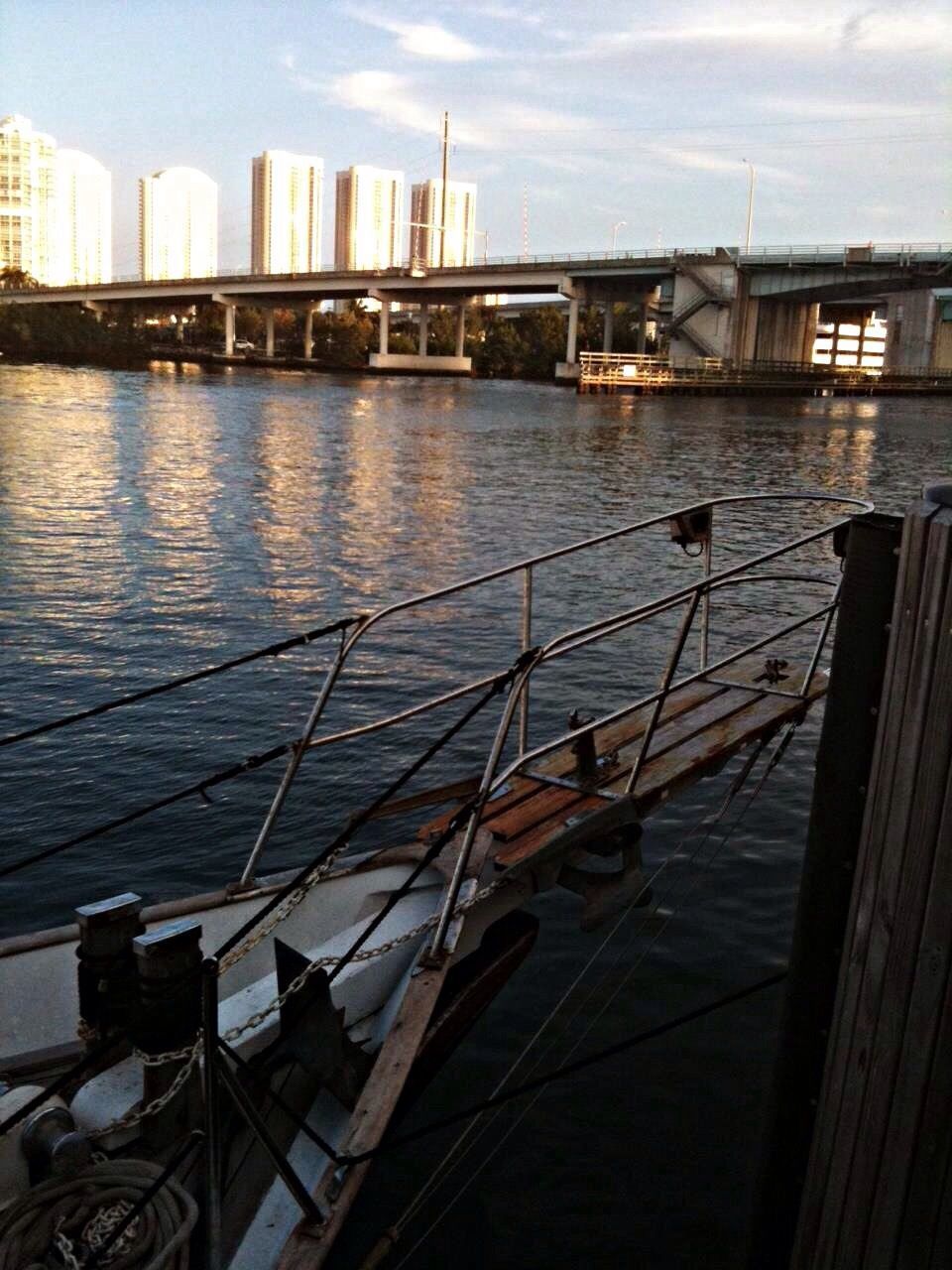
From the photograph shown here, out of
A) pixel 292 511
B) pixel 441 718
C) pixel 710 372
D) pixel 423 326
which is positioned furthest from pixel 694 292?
pixel 441 718

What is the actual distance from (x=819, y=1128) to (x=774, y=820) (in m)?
7.75

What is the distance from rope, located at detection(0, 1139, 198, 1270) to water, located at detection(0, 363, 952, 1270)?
1754 millimetres

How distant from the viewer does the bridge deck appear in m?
6.80

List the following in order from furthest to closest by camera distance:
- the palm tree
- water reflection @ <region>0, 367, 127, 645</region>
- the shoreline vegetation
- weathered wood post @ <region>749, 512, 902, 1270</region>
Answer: the palm tree, the shoreline vegetation, water reflection @ <region>0, 367, 127, 645</region>, weathered wood post @ <region>749, 512, 902, 1270</region>

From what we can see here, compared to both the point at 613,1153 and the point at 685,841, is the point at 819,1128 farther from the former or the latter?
the point at 685,841

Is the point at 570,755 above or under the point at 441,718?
above

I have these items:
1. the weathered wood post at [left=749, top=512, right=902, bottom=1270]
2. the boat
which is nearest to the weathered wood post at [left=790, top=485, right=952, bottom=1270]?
the weathered wood post at [left=749, top=512, right=902, bottom=1270]

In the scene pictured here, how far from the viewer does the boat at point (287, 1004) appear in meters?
4.72

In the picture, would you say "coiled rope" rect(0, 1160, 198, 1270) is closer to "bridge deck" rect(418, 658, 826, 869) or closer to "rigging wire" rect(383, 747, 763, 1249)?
"rigging wire" rect(383, 747, 763, 1249)

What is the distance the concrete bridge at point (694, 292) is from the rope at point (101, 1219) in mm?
89415

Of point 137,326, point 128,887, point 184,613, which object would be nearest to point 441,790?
point 128,887

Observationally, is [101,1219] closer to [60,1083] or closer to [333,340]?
[60,1083]

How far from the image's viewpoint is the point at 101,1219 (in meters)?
4.61

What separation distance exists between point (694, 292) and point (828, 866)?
96817 millimetres
